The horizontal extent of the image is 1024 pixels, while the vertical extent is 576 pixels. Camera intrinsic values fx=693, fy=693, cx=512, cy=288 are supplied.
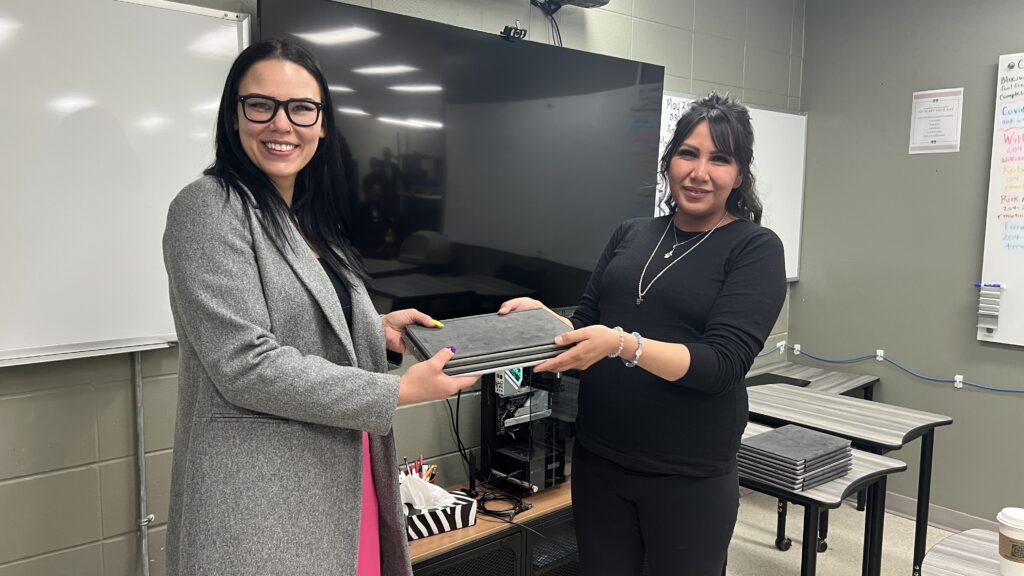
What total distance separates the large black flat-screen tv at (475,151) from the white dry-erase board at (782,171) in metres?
1.19

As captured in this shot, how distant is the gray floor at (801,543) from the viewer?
301 centimetres

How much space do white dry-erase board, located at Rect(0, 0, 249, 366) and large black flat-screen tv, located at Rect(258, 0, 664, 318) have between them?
31cm

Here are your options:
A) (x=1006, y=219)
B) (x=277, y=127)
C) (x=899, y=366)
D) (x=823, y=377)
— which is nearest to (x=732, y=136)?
(x=277, y=127)

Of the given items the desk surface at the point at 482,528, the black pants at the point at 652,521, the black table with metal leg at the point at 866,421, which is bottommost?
the desk surface at the point at 482,528

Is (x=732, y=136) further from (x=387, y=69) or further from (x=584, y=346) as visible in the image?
(x=387, y=69)

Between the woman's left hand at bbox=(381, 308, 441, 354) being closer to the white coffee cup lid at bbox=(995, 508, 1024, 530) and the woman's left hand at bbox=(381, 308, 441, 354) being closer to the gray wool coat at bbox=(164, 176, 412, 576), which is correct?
the gray wool coat at bbox=(164, 176, 412, 576)

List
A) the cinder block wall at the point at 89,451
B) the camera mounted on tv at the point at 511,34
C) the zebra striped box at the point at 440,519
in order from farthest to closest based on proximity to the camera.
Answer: the camera mounted on tv at the point at 511,34 → the zebra striped box at the point at 440,519 → the cinder block wall at the point at 89,451

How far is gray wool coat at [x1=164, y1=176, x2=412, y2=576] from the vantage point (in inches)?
42.5

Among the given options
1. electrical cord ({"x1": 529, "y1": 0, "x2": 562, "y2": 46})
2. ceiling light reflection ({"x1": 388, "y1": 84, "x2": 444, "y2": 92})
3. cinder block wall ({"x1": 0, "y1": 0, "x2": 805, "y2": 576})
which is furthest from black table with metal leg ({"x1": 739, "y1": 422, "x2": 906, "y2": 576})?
electrical cord ({"x1": 529, "y1": 0, "x2": 562, "y2": 46})

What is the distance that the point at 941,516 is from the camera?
3.51 m

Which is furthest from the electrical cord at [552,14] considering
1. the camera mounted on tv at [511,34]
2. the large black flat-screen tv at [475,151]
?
the camera mounted on tv at [511,34]

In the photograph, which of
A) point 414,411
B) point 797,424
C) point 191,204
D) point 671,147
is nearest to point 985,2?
point 797,424

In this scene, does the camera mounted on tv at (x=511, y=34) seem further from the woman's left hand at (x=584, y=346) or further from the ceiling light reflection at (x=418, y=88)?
the woman's left hand at (x=584, y=346)

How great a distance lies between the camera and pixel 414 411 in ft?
8.25
